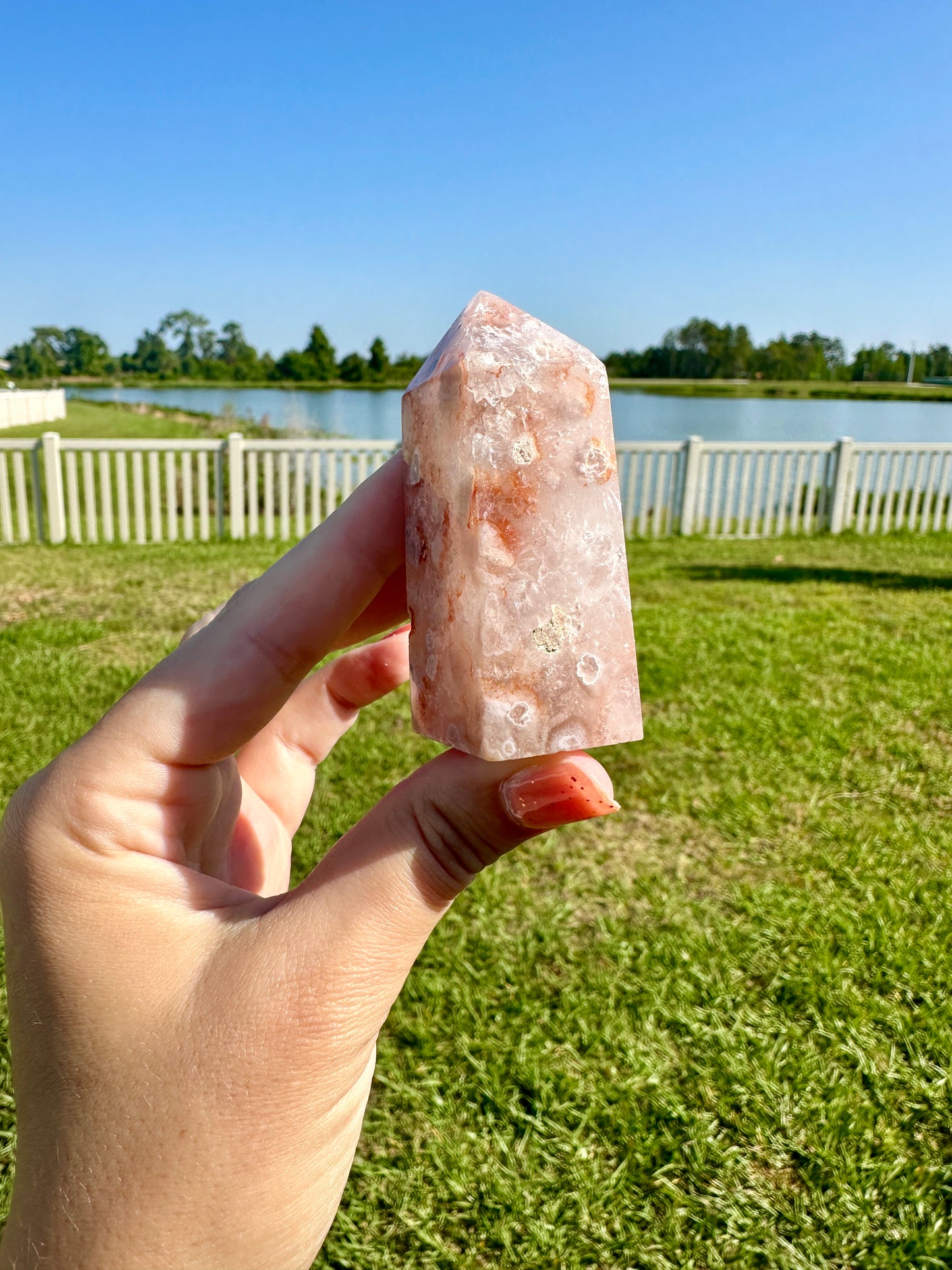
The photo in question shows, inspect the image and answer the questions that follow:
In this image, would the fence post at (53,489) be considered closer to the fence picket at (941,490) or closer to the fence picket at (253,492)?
the fence picket at (253,492)

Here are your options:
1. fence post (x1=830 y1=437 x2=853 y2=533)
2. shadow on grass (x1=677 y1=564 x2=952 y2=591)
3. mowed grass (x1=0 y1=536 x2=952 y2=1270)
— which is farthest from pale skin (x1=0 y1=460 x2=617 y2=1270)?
fence post (x1=830 y1=437 x2=853 y2=533)

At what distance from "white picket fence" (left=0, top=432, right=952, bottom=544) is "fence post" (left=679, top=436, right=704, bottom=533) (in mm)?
15

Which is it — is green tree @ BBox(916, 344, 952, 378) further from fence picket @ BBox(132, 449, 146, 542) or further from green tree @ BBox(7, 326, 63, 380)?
green tree @ BBox(7, 326, 63, 380)

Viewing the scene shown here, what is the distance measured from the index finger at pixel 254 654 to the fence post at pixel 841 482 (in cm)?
1224

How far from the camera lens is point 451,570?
137 centimetres

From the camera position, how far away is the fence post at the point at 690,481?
12.1 meters

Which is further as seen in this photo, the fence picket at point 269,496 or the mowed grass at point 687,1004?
the fence picket at point 269,496

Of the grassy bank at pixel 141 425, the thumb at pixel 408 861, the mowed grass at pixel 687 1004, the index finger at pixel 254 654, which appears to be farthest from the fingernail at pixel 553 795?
the grassy bank at pixel 141 425

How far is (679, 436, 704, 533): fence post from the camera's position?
12125mm

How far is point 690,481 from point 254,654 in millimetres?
11476

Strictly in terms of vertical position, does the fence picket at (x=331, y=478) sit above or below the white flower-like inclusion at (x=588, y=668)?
below

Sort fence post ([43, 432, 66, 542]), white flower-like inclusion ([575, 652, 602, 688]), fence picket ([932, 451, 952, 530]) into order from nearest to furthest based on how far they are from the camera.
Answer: white flower-like inclusion ([575, 652, 602, 688])
fence post ([43, 432, 66, 542])
fence picket ([932, 451, 952, 530])

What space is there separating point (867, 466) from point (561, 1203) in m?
12.2

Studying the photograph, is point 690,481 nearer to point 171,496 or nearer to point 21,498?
point 171,496
